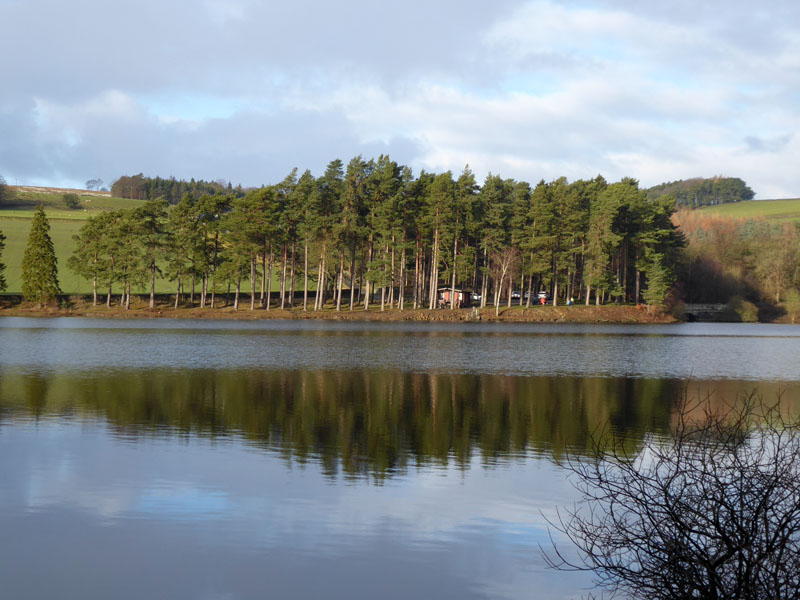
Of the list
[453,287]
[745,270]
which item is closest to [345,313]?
[453,287]

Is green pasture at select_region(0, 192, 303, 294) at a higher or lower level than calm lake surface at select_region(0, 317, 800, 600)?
higher

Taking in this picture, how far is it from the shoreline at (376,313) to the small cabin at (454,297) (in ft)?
11.1

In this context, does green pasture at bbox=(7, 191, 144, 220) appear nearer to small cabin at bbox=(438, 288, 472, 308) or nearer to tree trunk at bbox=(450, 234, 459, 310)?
small cabin at bbox=(438, 288, 472, 308)

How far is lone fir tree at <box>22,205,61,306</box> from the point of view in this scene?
88875mm

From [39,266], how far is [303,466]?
81.9 metres

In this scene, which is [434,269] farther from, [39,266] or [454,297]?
[39,266]

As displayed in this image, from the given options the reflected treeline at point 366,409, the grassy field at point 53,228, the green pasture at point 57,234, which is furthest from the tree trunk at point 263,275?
the reflected treeline at point 366,409

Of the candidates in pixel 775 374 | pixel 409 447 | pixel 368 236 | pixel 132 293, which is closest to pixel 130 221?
pixel 132 293

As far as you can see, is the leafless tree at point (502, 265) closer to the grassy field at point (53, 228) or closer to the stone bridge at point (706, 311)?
the stone bridge at point (706, 311)

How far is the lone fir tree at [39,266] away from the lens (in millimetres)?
88875

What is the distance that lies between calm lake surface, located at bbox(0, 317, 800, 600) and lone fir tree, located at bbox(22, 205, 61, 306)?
168 ft

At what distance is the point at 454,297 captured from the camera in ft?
320

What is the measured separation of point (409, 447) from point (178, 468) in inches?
220

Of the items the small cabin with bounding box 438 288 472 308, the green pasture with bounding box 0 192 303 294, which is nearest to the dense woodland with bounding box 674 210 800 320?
the small cabin with bounding box 438 288 472 308
